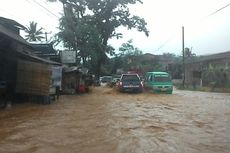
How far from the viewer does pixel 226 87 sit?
40188mm

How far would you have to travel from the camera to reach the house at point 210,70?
134 ft

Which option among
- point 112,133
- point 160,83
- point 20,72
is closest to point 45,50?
point 20,72

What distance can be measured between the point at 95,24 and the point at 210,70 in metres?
14.6

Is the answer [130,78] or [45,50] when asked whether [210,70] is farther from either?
[45,50]

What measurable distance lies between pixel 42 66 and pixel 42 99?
1998 mm

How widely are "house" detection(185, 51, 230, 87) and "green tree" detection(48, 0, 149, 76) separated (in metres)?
9.45

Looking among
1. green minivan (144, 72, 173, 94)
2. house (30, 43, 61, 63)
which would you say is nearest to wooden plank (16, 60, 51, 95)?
house (30, 43, 61, 63)

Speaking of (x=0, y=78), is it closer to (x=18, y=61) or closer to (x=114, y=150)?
(x=18, y=61)

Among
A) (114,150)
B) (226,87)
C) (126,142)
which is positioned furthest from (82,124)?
(226,87)

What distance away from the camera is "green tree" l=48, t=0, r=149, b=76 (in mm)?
42062

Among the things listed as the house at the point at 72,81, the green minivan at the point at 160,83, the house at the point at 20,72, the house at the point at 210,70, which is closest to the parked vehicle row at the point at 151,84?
the green minivan at the point at 160,83

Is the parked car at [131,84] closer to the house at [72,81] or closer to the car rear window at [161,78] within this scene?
the car rear window at [161,78]

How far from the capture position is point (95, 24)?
4825 cm

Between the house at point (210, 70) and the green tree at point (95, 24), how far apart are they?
9.45 metres
